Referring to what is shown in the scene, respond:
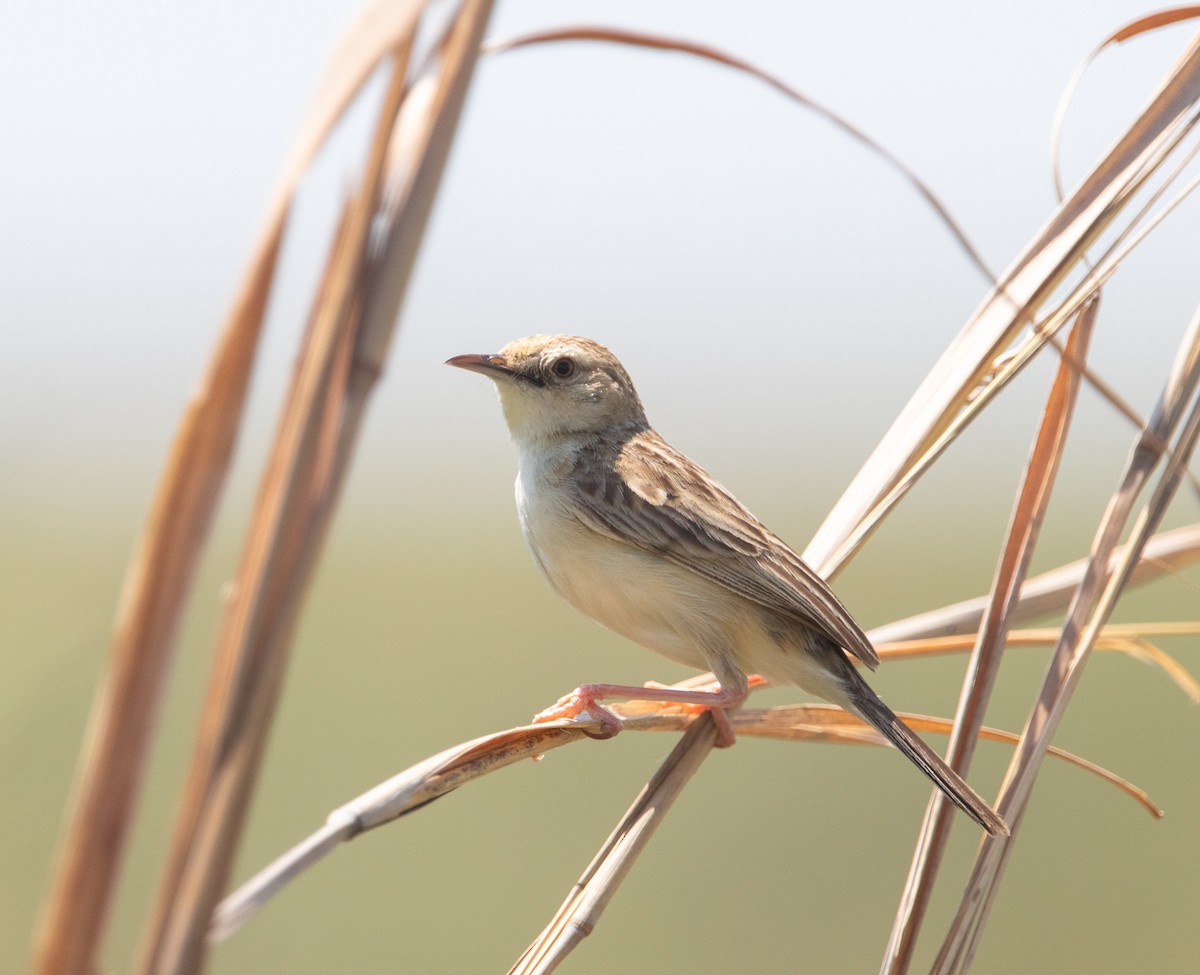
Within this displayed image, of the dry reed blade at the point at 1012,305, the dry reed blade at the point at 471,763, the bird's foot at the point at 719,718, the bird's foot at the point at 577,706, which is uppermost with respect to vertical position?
the dry reed blade at the point at 1012,305

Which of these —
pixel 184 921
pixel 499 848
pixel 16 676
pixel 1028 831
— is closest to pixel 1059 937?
pixel 1028 831

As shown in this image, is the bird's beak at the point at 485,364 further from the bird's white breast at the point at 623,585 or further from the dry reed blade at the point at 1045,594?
the dry reed blade at the point at 1045,594

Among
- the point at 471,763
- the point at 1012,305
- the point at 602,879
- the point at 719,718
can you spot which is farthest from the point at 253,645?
the point at 719,718

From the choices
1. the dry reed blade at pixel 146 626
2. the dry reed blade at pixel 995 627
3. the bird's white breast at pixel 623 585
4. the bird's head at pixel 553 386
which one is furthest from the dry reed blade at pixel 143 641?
the bird's head at pixel 553 386

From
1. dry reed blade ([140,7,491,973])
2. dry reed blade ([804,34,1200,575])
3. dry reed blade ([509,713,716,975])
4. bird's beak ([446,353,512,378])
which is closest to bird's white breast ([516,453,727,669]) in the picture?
bird's beak ([446,353,512,378])

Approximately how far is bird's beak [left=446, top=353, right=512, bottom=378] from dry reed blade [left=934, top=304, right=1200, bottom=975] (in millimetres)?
2283

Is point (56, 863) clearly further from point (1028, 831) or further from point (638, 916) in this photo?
point (1028, 831)

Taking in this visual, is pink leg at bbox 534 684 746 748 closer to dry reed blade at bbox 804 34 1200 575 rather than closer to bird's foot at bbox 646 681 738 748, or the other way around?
bird's foot at bbox 646 681 738 748

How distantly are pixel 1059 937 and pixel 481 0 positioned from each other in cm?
1004

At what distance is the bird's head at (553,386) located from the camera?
4305mm

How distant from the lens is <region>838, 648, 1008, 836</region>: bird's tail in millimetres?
2318

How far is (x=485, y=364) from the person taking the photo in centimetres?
423

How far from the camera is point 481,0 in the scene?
1276mm

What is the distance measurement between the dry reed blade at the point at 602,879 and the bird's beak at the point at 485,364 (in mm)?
1966
